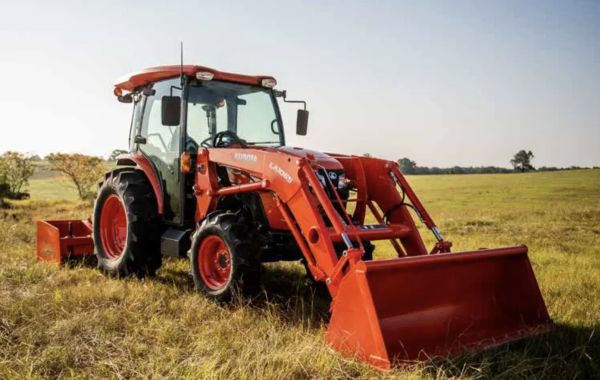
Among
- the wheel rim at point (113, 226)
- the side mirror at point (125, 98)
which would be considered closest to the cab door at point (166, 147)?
the side mirror at point (125, 98)

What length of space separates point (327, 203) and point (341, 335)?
116cm

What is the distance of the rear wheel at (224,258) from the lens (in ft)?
16.5

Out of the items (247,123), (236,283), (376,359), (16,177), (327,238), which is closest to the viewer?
(376,359)

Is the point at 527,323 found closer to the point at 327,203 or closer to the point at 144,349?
the point at 327,203

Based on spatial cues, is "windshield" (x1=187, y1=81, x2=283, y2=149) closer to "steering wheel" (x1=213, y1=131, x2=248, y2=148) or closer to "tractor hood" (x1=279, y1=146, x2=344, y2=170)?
"steering wheel" (x1=213, y1=131, x2=248, y2=148)

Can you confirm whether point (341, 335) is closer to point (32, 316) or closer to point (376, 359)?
point (376, 359)

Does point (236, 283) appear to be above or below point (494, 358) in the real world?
above

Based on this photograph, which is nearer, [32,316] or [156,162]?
[32,316]

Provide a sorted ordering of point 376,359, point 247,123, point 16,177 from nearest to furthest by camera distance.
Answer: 1. point 376,359
2. point 247,123
3. point 16,177

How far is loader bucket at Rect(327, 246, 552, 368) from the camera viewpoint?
3.86 metres

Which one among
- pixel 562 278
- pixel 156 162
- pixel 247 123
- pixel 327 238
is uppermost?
pixel 247 123

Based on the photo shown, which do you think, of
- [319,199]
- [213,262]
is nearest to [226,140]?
[213,262]

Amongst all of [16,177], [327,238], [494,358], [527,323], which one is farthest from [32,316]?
[16,177]

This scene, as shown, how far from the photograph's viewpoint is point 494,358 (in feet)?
13.3
